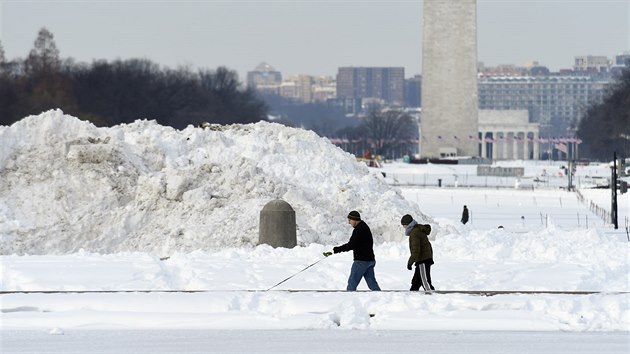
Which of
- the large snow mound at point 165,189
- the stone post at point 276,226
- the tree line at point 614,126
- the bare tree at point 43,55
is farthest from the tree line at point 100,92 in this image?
the stone post at point 276,226

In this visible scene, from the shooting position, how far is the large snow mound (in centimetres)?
2920

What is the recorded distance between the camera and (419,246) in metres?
20.2

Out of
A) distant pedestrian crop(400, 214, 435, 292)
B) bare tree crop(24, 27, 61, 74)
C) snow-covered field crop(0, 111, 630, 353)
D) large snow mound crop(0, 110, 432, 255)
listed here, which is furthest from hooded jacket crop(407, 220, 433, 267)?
bare tree crop(24, 27, 61, 74)

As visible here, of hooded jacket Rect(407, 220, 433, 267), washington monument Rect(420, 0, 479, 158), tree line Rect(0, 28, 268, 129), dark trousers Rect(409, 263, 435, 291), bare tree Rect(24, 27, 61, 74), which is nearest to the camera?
dark trousers Rect(409, 263, 435, 291)

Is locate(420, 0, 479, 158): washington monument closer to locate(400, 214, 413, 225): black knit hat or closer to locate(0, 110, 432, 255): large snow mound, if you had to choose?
locate(0, 110, 432, 255): large snow mound

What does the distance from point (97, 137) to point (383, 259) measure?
9463mm

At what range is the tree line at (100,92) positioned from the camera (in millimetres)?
91938

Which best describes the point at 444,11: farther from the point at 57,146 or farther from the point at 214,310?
the point at 214,310

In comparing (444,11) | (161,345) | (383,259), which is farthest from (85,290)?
(444,11)

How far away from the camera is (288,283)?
21.8 metres

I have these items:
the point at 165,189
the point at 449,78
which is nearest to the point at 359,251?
the point at 165,189

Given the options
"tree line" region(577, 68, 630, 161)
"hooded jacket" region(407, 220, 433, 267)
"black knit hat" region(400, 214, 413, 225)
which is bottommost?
"tree line" region(577, 68, 630, 161)

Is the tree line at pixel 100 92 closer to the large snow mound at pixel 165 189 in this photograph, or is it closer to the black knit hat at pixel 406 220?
the large snow mound at pixel 165 189

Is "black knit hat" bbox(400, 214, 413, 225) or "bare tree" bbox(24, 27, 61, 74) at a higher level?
"bare tree" bbox(24, 27, 61, 74)
